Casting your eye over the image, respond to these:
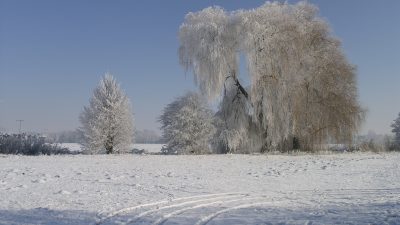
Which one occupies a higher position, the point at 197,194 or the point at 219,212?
the point at 197,194

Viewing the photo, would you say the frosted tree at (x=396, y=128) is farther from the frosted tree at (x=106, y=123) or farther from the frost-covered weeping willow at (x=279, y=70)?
the frosted tree at (x=106, y=123)

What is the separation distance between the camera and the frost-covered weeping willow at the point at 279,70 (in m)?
29.2

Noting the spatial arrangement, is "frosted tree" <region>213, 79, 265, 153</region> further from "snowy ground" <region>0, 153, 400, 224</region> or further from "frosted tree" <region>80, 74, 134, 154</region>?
"snowy ground" <region>0, 153, 400, 224</region>

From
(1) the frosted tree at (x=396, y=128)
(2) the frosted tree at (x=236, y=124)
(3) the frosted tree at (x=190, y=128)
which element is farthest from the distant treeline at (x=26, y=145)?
(1) the frosted tree at (x=396, y=128)

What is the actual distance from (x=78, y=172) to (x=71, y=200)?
583cm

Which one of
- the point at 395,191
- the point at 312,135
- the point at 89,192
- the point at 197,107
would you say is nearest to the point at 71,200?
the point at 89,192

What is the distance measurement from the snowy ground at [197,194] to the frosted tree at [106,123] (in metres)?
11.4

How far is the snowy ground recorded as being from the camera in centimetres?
876

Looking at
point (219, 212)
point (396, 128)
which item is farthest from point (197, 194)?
point (396, 128)

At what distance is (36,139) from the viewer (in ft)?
98.4

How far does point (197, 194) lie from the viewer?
12000mm

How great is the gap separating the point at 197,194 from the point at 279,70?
19.3 metres

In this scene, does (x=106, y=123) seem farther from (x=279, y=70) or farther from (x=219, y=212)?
(x=219, y=212)

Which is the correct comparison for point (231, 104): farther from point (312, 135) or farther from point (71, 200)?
point (71, 200)
